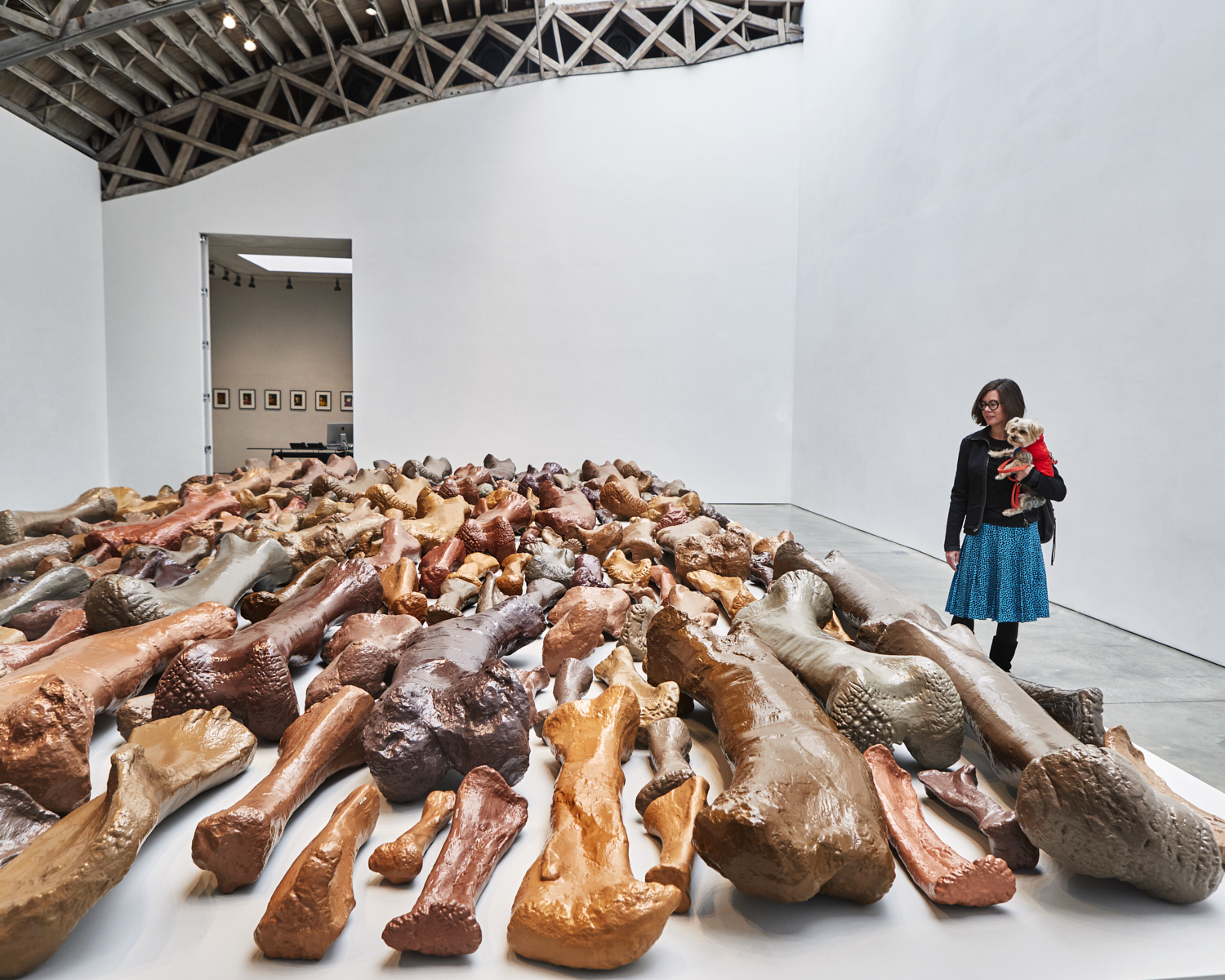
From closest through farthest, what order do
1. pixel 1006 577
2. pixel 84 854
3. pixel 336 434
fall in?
pixel 84 854
pixel 1006 577
pixel 336 434

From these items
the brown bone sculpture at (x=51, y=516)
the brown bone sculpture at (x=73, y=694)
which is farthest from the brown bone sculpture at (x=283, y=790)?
the brown bone sculpture at (x=51, y=516)

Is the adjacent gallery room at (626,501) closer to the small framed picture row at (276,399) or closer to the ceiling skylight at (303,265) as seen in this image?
the ceiling skylight at (303,265)

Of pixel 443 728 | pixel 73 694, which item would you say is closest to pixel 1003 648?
pixel 443 728

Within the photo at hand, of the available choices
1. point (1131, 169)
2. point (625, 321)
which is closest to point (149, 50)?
point (625, 321)

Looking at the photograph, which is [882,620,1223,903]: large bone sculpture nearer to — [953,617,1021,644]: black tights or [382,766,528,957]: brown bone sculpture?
[382,766,528,957]: brown bone sculpture

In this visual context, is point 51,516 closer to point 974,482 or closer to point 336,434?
point 974,482

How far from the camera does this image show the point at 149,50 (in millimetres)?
7656

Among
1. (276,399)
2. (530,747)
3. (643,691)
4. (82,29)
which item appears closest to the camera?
(530,747)

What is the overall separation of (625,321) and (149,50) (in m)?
5.69

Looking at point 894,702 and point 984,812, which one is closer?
point 984,812

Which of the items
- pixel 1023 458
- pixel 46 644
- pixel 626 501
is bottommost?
pixel 46 644

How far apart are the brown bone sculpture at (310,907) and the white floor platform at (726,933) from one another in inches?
0.8

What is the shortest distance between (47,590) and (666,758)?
1.76 m

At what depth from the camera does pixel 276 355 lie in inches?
556
